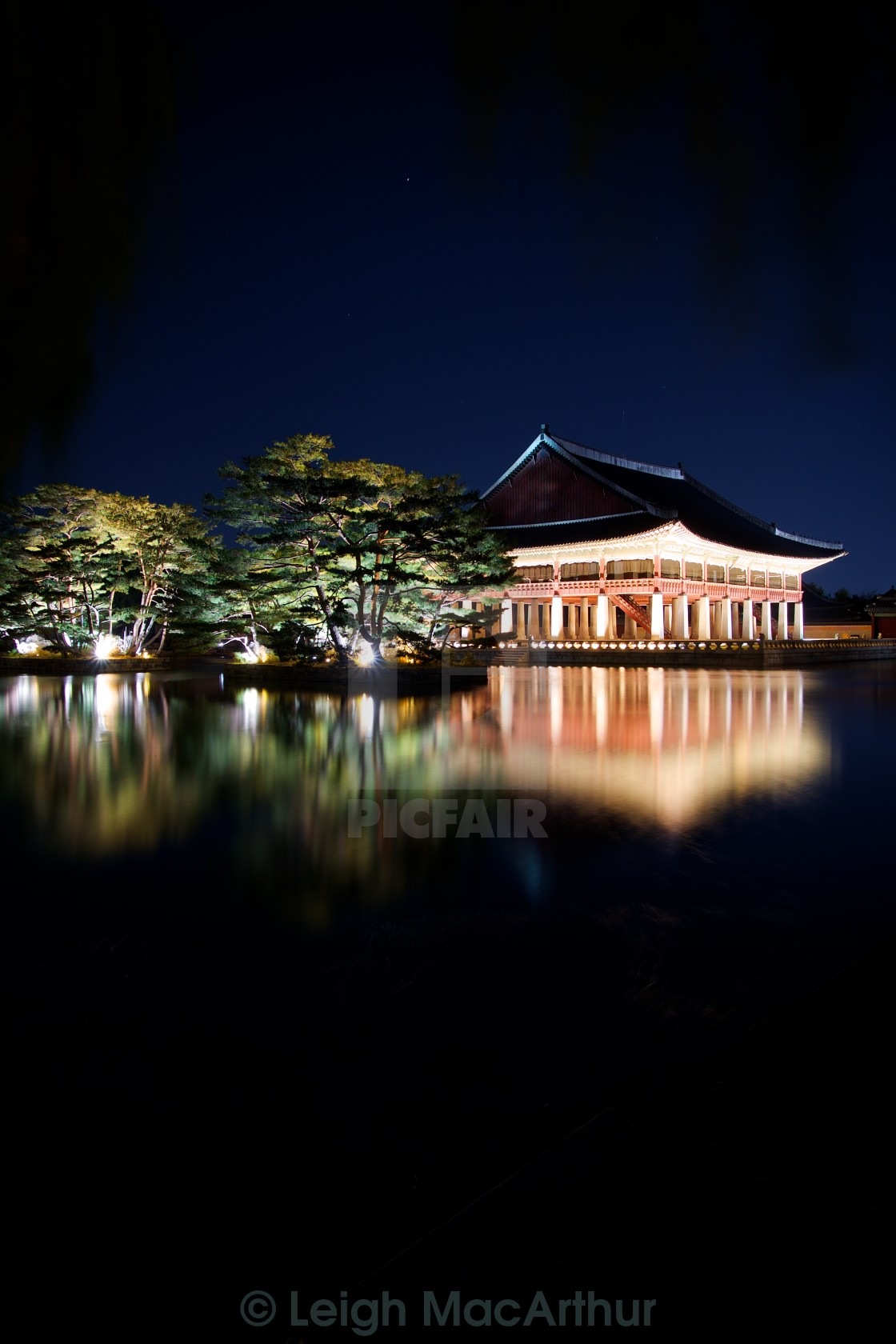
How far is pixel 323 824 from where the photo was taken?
541 cm

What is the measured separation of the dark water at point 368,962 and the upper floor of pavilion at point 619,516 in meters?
23.9

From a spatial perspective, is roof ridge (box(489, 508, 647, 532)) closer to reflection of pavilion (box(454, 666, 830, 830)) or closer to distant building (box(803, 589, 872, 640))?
distant building (box(803, 589, 872, 640))

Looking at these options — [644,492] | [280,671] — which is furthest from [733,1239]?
[644,492]

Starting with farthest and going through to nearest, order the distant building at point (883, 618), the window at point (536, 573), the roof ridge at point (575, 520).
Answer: the distant building at point (883, 618)
the window at point (536, 573)
the roof ridge at point (575, 520)

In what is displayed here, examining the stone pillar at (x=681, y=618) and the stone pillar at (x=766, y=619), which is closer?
the stone pillar at (x=681, y=618)

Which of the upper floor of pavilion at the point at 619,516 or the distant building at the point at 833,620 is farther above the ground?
the upper floor of pavilion at the point at 619,516

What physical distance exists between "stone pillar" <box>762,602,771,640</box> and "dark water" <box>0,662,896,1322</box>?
32.2 m

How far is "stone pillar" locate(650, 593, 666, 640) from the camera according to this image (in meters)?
29.3

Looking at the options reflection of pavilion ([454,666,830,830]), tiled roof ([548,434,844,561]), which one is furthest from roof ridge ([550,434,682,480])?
reflection of pavilion ([454,666,830,830])

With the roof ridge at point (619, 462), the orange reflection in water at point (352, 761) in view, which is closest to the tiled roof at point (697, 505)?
the roof ridge at point (619, 462)

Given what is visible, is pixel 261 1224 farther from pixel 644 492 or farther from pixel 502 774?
pixel 644 492

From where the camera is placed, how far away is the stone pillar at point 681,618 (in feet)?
101

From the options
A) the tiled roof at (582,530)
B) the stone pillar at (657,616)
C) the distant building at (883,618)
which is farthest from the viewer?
the distant building at (883,618)

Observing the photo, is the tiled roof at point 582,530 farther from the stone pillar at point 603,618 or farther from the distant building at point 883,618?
the distant building at point 883,618
